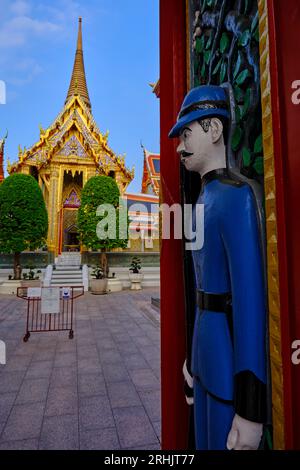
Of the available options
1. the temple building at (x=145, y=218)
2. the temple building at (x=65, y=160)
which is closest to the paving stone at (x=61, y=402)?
the temple building at (x=145, y=218)

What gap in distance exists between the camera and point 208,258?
4.13 feet

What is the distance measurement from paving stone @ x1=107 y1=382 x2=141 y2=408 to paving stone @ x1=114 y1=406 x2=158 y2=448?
13 centimetres

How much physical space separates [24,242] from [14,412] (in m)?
12.4

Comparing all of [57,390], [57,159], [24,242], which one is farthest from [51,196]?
[57,390]

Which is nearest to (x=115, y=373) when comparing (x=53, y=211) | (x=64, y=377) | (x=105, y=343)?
(x=64, y=377)

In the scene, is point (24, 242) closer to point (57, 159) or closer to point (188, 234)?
point (57, 159)

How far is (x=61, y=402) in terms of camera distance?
3625 millimetres

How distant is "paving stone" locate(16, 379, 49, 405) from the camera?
3.71 meters

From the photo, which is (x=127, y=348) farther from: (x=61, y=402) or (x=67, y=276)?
(x=67, y=276)

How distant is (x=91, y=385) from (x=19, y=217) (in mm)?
12352

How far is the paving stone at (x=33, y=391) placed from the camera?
371cm

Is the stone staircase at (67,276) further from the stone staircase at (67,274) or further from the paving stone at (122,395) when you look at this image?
the paving stone at (122,395)

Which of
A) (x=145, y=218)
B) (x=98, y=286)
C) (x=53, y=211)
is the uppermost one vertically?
(x=53, y=211)

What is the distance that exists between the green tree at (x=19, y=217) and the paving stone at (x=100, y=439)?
13112mm
